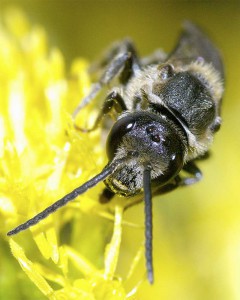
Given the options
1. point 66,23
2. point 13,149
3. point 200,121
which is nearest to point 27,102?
point 13,149

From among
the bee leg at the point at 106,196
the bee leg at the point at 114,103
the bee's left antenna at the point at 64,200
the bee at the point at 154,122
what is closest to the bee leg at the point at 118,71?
the bee at the point at 154,122

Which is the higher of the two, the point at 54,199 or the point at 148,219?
the point at 54,199

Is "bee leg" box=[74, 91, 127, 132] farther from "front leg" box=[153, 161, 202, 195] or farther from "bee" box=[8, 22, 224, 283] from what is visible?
"front leg" box=[153, 161, 202, 195]

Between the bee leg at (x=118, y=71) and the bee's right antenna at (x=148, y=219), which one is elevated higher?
the bee leg at (x=118, y=71)

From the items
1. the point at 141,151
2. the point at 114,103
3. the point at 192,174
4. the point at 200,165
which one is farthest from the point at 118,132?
the point at 200,165

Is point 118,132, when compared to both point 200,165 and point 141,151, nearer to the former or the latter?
point 141,151

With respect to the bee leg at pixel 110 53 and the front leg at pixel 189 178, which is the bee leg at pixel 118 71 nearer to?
the bee leg at pixel 110 53

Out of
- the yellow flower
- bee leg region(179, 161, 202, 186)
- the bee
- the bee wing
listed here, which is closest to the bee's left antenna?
the bee
